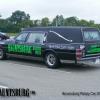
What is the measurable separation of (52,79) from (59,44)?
2.49m

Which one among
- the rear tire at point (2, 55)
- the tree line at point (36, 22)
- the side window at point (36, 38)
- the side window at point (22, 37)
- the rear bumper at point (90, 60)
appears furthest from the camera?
the tree line at point (36, 22)

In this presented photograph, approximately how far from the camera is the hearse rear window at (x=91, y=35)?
43.7 feet

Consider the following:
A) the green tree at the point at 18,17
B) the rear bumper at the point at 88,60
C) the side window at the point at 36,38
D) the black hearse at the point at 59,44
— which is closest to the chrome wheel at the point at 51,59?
the black hearse at the point at 59,44

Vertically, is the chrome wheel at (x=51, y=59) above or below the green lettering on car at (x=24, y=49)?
below

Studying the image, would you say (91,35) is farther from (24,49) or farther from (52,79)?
(52,79)

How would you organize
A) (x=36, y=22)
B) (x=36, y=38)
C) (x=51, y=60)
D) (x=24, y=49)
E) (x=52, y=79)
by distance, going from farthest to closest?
(x=36, y=22) → (x=24, y=49) → (x=36, y=38) → (x=51, y=60) → (x=52, y=79)

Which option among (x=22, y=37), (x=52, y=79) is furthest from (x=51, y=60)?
(x=52, y=79)

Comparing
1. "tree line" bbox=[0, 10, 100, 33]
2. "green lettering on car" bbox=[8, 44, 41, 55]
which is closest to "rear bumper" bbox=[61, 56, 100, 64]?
"green lettering on car" bbox=[8, 44, 41, 55]

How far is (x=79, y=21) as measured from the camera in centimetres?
5462

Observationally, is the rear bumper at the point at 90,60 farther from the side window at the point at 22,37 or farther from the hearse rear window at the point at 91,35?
the side window at the point at 22,37

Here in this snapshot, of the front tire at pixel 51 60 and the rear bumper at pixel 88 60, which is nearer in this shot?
the rear bumper at pixel 88 60

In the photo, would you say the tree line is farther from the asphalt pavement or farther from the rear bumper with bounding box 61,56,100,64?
the rear bumper with bounding box 61,56,100,64

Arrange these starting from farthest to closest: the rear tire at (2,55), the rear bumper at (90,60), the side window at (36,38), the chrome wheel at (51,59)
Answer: the rear tire at (2,55)
the side window at (36,38)
the chrome wheel at (51,59)
the rear bumper at (90,60)

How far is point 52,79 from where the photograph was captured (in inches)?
439
